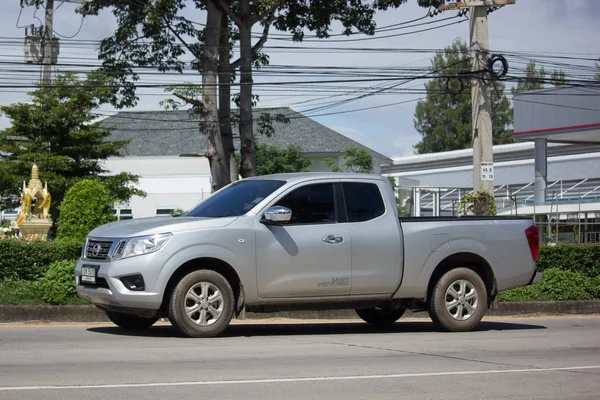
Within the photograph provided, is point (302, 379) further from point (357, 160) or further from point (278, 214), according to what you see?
point (357, 160)

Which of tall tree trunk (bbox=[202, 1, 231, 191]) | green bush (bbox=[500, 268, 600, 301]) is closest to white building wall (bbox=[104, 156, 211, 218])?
tall tree trunk (bbox=[202, 1, 231, 191])

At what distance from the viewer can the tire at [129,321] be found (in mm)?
11727

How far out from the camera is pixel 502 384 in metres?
8.03

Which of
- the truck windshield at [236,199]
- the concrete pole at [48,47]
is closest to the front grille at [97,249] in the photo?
the truck windshield at [236,199]

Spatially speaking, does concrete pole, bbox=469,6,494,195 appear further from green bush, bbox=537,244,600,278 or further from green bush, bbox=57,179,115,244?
green bush, bbox=57,179,115,244

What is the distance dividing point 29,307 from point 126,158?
48.9 m

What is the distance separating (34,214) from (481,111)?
11722 millimetres

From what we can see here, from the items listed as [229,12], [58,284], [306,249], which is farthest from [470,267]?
[229,12]

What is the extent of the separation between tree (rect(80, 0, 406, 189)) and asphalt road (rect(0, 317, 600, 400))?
14095mm

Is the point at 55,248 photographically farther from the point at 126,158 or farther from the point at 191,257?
the point at 126,158

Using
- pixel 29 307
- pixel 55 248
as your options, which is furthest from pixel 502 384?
pixel 55 248

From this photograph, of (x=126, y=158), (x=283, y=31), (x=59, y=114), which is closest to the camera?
→ (x=283, y=31)

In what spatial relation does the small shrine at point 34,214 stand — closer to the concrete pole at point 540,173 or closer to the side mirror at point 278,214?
the side mirror at point 278,214

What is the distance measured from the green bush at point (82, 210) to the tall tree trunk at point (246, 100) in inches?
231
